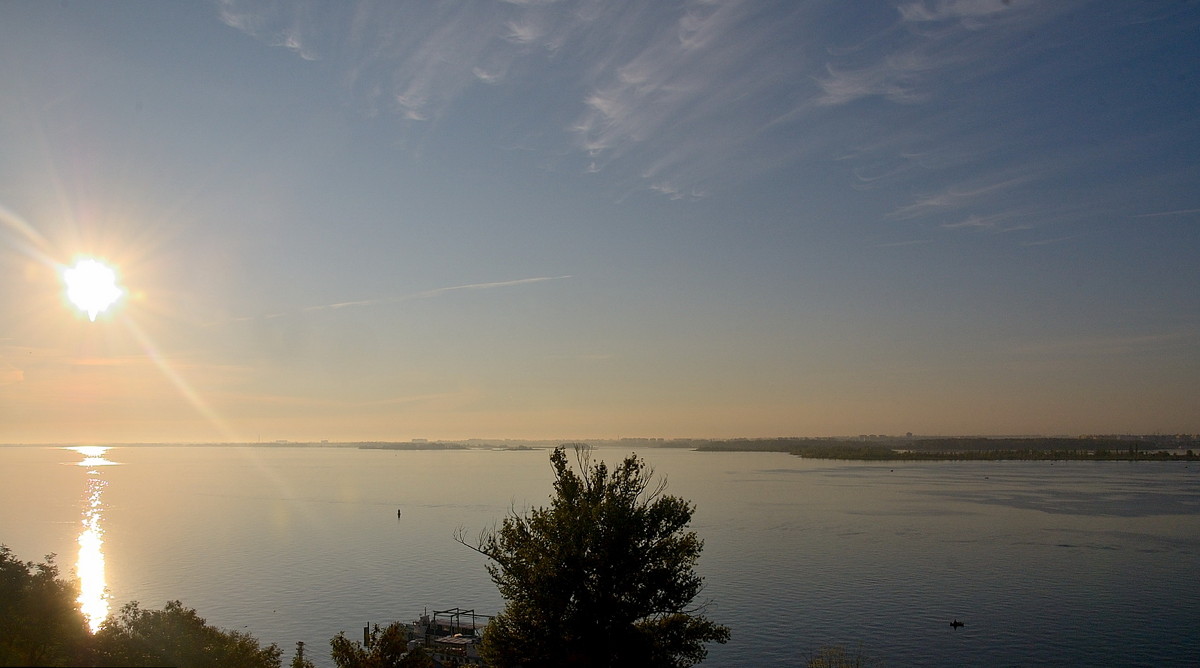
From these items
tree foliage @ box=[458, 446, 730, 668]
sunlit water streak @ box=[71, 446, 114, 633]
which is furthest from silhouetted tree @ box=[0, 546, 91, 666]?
tree foliage @ box=[458, 446, 730, 668]

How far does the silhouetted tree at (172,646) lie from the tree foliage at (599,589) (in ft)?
46.2

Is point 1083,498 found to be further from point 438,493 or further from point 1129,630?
point 438,493

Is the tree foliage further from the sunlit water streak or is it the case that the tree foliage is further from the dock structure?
the sunlit water streak

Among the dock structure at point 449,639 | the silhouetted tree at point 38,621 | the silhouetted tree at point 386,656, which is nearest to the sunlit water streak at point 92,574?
the silhouetted tree at point 38,621

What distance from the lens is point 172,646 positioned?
37750 millimetres

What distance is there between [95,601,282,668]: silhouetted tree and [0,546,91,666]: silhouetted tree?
3.72 feet

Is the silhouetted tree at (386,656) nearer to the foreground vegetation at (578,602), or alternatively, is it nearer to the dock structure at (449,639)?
the foreground vegetation at (578,602)

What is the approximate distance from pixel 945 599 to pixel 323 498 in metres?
156

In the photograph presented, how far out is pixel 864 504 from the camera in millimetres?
146750

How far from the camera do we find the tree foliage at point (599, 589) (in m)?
32.4

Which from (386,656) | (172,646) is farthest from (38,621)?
(386,656)

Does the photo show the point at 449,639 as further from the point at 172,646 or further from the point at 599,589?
the point at 599,589

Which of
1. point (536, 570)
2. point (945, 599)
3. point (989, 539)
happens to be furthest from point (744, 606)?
point (989, 539)

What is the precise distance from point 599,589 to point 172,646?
2197 cm
